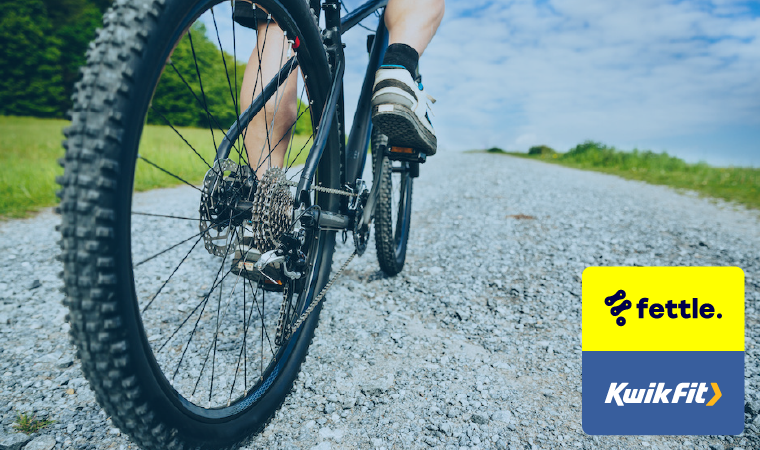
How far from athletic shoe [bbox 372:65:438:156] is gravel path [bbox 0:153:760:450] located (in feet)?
3.37

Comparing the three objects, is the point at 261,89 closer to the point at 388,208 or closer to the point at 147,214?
the point at 147,214

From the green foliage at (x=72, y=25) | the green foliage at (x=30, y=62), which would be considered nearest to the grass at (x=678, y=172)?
the green foliage at (x=30, y=62)

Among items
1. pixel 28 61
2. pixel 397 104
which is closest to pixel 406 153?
pixel 397 104

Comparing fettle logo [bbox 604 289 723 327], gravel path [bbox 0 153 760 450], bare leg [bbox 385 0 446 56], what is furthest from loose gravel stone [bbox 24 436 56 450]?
fettle logo [bbox 604 289 723 327]

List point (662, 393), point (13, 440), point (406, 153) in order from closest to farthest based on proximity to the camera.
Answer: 1. point (13, 440)
2. point (662, 393)
3. point (406, 153)

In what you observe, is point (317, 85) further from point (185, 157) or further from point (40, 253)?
point (185, 157)

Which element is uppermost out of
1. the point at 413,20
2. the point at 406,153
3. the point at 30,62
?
the point at 30,62

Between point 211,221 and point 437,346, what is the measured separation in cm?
122

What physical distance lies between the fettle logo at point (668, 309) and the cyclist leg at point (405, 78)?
1.28 metres

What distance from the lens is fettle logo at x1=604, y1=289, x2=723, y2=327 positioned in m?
2.05

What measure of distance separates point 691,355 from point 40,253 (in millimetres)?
4114

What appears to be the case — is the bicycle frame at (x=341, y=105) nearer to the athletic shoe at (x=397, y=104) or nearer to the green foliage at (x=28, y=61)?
the athletic shoe at (x=397, y=104)

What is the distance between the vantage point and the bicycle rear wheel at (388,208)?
2497mm

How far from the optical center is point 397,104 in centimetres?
182
